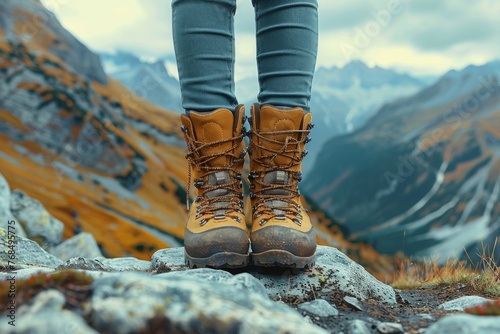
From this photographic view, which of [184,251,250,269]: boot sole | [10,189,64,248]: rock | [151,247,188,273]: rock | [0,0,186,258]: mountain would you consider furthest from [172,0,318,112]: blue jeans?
[0,0,186,258]: mountain

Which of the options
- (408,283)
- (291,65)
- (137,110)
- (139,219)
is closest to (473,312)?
(291,65)

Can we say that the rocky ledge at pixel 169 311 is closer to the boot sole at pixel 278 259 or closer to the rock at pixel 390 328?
the rock at pixel 390 328

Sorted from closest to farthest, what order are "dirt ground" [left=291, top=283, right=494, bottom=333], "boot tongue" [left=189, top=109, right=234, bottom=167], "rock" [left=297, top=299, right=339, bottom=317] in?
"dirt ground" [left=291, top=283, right=494, bottom=333] < "rock" [left=297, top=299, right=339, bottom=317] < "boot tongue" [left=189, top=109, right=234, bottom=167]

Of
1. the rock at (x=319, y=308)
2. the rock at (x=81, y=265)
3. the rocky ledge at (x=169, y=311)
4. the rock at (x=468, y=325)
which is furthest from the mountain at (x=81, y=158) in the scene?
the rock at (x=468, y=325)

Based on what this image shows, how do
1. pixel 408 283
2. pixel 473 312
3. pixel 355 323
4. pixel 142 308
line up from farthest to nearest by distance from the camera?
pixel 408 283
pixel 355 323
pixel 473 312
pixel 142 308

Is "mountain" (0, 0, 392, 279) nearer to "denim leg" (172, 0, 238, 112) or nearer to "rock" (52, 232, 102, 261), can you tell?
"rock" (52, 232, 102, 261)

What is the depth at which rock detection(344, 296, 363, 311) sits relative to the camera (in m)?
3.63

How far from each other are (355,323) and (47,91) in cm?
8177

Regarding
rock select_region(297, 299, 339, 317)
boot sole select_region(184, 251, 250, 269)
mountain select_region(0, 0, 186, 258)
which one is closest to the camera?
rock select_region(297, 299, 339, 317)

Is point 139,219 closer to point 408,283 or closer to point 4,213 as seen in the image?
point 4,213

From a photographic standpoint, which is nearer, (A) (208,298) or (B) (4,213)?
(A) (208,298)

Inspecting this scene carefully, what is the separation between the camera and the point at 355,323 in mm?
3018

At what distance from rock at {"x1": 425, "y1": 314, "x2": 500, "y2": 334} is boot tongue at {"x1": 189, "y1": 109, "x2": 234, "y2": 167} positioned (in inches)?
84.4

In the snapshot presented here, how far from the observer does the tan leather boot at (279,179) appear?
3.85 m
